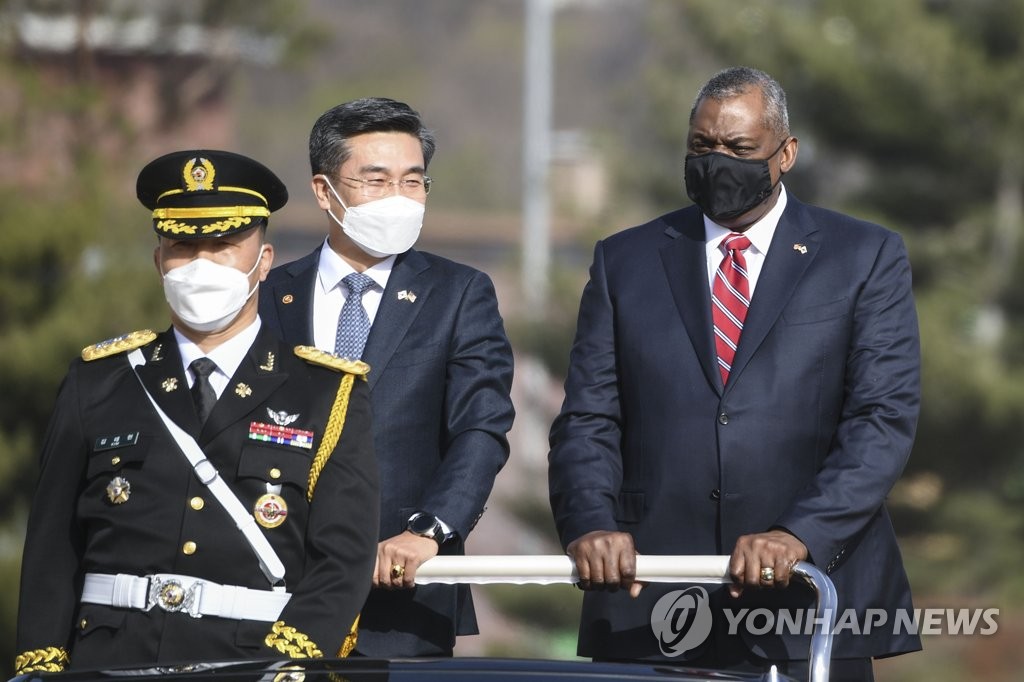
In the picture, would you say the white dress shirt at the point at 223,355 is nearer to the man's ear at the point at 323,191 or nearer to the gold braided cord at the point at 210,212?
the gold braided cord at the point at 210,212

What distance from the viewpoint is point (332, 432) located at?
144 inches

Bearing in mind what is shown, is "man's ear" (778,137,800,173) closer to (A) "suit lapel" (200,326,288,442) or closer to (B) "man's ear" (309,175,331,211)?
(B) "man's ear" (309,175,331,211)

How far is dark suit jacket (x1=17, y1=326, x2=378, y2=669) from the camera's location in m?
3.52

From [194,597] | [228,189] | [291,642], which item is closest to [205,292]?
[228,189]

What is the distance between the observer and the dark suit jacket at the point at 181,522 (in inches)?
139

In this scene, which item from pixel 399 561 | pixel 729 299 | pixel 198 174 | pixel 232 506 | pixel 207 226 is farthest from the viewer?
pixel 729 299

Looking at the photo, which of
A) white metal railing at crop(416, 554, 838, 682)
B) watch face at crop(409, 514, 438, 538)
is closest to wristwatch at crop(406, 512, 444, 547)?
watch face at crop(409, 514, 438, 538)

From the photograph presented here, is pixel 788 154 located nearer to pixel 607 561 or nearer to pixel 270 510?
pixel 607 561

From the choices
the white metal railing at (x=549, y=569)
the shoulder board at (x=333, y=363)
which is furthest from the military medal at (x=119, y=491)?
the white metal railing at (x=549, y=569)

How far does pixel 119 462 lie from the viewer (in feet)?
11.7

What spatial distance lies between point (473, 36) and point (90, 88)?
55.4 metres

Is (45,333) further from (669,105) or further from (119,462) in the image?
(119,462)

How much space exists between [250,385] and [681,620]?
3.88 ft

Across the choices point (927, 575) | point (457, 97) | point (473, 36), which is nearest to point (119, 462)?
point (927, 575)
